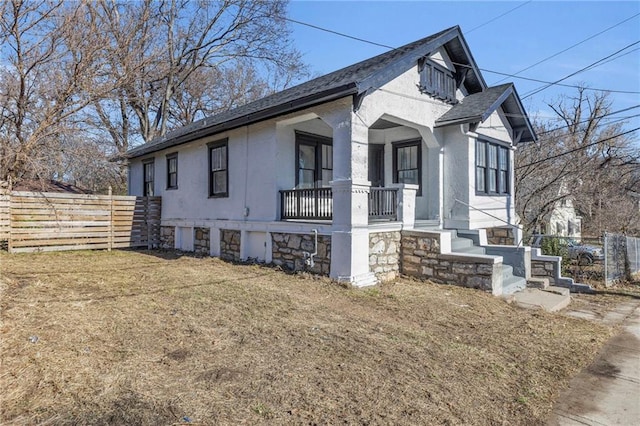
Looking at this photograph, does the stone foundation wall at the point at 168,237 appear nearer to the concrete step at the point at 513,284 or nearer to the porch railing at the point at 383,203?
the porch railing at the point at 383,203

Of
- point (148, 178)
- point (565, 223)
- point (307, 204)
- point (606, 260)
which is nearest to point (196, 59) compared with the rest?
point (148, 178)

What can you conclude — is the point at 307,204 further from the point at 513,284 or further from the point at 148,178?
the point at 148,178

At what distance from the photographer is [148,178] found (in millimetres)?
14430

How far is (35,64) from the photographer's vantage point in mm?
10492

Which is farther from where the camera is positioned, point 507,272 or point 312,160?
point 312,160

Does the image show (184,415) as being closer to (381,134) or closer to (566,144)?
(381,134)

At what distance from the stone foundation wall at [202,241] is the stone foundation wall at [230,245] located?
715 millimetres

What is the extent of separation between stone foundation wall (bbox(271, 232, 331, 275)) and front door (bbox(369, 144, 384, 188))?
3524 mm

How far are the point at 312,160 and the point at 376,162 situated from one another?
2164mm

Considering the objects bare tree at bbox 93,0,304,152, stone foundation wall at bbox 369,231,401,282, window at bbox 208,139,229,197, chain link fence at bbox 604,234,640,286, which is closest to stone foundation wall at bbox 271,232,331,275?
stone foundation wall at bbox 369,231,401,282

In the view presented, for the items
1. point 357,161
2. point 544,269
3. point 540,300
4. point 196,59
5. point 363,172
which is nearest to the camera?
point 540,300

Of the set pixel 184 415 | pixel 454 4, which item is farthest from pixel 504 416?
pixel 454 4

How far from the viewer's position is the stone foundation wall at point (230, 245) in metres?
9.67

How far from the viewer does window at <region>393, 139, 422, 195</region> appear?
9.87 meters
